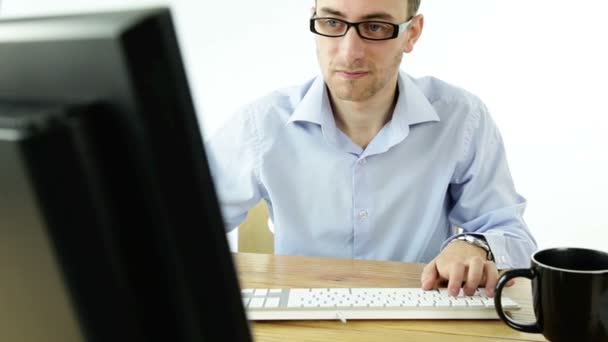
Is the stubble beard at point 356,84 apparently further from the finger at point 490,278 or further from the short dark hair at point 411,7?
the finger at point 490,278

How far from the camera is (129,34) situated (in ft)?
0.88

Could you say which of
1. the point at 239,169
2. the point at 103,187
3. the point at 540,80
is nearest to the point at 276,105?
the point at 239,169

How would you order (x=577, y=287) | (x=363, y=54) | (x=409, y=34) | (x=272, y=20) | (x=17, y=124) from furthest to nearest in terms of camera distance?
(x=272, y=20) → (x=409, y=34) → (x=363, y=54) → (x=577, y=287) → (x=17, y=124)

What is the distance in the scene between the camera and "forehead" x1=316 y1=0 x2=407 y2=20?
1.45 metres

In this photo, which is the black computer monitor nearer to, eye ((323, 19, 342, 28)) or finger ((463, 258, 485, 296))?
finger ((463, 258, 485, 296))

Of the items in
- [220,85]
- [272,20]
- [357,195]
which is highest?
[272,20]

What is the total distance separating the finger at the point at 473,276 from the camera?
994mm

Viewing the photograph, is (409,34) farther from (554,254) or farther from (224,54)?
(224,54)

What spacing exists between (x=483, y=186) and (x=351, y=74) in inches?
14.9

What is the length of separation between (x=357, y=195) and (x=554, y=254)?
0.67m

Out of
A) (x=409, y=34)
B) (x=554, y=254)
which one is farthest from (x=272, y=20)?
(x=554, y=254)

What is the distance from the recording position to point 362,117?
1533 mm

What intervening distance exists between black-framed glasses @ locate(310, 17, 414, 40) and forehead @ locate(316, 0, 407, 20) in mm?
15

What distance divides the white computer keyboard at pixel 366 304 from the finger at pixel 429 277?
0.01 metres
